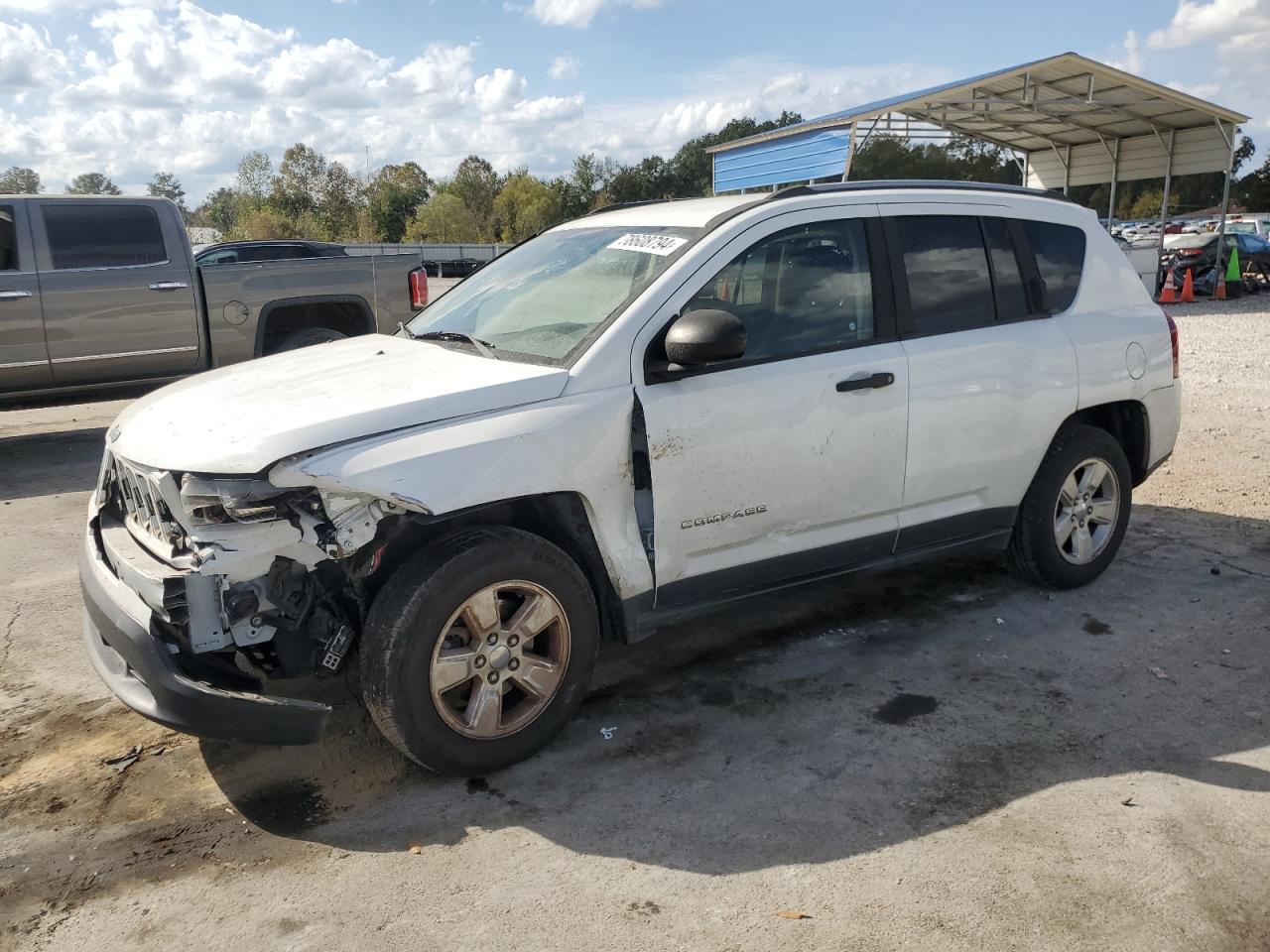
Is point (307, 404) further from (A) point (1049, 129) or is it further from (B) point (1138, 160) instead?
(B) point (1138, 160)

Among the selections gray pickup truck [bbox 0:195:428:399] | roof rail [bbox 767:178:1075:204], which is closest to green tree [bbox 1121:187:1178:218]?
gray pickup truck [bbox 0:195:428:399]

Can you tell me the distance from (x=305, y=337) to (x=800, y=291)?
20.0 ft

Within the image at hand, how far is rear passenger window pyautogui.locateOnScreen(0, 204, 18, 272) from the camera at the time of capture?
8078 millimetres

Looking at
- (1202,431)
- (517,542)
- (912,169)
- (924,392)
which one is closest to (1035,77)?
(912,169)

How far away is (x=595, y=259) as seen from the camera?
13.5 feet

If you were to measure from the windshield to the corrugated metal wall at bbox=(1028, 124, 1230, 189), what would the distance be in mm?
22531

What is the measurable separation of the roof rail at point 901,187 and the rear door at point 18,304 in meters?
6.66

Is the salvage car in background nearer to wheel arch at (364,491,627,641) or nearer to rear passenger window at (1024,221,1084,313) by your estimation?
rear passenger window at (1024,221,1084,313)

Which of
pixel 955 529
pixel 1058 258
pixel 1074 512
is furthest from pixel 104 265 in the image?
pixel 1074 512

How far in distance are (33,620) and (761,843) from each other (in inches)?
152

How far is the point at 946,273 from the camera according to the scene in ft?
Result: 14.5

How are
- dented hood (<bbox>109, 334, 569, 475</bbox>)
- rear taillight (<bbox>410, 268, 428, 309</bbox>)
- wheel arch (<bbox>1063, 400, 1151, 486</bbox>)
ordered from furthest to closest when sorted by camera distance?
rear taillight (<bbox>410, 268, 428, 309</bbox>) → wheel arch (<bbox>1063, 400, 1151, 486</bbox>) → dented hood (<bbox>109, 334, 569, 475</bbox>)

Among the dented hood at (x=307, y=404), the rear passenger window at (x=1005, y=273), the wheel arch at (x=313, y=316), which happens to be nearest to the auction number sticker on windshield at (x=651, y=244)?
the dented hood at (x=307, y=404)

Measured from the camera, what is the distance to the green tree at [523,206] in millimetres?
66688
